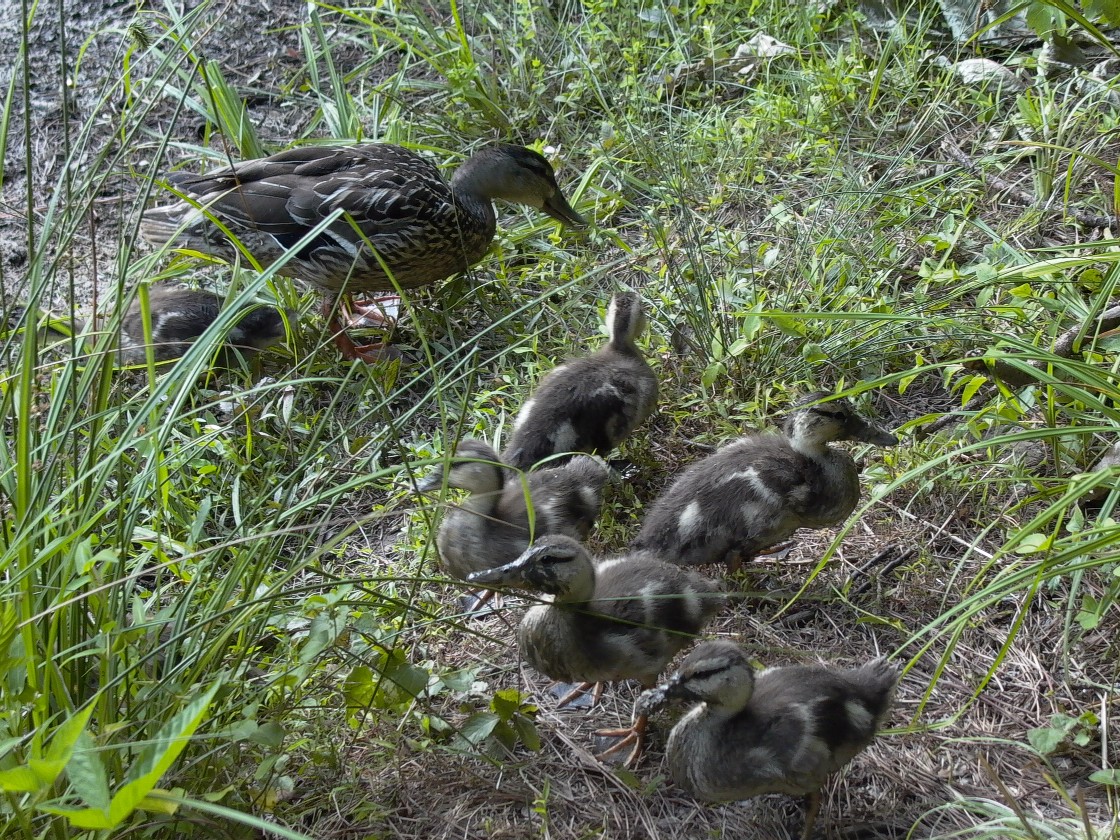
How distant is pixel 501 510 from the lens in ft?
10.1

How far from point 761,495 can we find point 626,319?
0.80m

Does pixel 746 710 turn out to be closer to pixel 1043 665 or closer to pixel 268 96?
pixel 1043 665

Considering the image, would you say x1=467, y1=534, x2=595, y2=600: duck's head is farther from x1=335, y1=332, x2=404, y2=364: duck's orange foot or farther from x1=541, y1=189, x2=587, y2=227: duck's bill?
x1=541, y1=189, x2=587, y2=227: duck's bill

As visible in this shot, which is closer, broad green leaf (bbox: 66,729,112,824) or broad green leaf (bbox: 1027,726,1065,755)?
broad green leaf (bbox: 66,729,112,824)

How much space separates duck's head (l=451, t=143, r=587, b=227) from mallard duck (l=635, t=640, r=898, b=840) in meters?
2.39

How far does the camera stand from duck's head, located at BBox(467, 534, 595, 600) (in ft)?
8.39

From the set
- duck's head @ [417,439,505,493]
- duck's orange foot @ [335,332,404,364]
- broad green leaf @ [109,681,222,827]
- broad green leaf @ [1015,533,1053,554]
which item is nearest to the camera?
broad green leaf @ [109,681,222,827]

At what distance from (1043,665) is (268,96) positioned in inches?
172

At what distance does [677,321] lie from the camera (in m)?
3.83

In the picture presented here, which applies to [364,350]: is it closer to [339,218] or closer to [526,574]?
[339,218]

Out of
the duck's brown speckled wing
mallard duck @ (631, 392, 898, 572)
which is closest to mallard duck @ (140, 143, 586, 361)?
the duck's brown speckled wing

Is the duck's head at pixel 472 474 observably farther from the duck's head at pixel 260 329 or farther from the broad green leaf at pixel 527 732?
the duck's head at pixel 260 329

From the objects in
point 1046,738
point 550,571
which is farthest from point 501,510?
point 1046,738

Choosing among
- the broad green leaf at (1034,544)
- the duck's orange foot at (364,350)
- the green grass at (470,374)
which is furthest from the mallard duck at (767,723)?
the duck's orange foot at (364,350)
